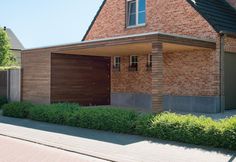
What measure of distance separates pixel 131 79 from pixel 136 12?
361cm

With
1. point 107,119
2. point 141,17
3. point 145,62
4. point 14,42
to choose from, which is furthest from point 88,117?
point 14,42

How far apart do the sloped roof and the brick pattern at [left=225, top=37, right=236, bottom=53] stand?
1.30ft

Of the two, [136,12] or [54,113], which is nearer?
[54,113]

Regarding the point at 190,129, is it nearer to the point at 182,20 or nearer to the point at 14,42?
the point at 182,20

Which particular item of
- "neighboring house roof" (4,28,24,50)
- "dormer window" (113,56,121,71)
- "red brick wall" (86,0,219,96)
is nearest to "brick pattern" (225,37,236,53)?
"red brick wall" (86,0,219,96)

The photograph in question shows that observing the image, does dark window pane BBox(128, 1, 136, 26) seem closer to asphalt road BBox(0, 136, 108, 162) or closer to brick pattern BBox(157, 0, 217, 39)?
brick pattern BBox(157, 0, 217, 39)

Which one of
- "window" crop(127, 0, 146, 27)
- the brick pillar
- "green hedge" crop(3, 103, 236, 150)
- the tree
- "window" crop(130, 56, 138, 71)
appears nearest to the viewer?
"green hedge" crop(3, 103, 236, 150)

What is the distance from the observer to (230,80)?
15492mm

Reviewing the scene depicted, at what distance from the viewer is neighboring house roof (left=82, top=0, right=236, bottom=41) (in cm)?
1514

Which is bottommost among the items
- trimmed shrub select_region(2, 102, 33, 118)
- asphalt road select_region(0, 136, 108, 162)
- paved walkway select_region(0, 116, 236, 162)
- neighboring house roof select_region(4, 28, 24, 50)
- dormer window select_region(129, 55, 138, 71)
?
asphalt road select_region(0, 136, 108, 162)

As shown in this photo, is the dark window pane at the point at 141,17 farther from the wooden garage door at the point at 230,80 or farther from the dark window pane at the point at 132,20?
the wooden garage door at the point at 230,80

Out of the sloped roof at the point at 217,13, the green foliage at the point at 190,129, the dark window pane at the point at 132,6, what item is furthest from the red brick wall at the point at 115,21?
the green foliage at the point at 190,129

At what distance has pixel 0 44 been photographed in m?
38.5

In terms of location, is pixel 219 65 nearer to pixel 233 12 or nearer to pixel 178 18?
pixel 178 18
